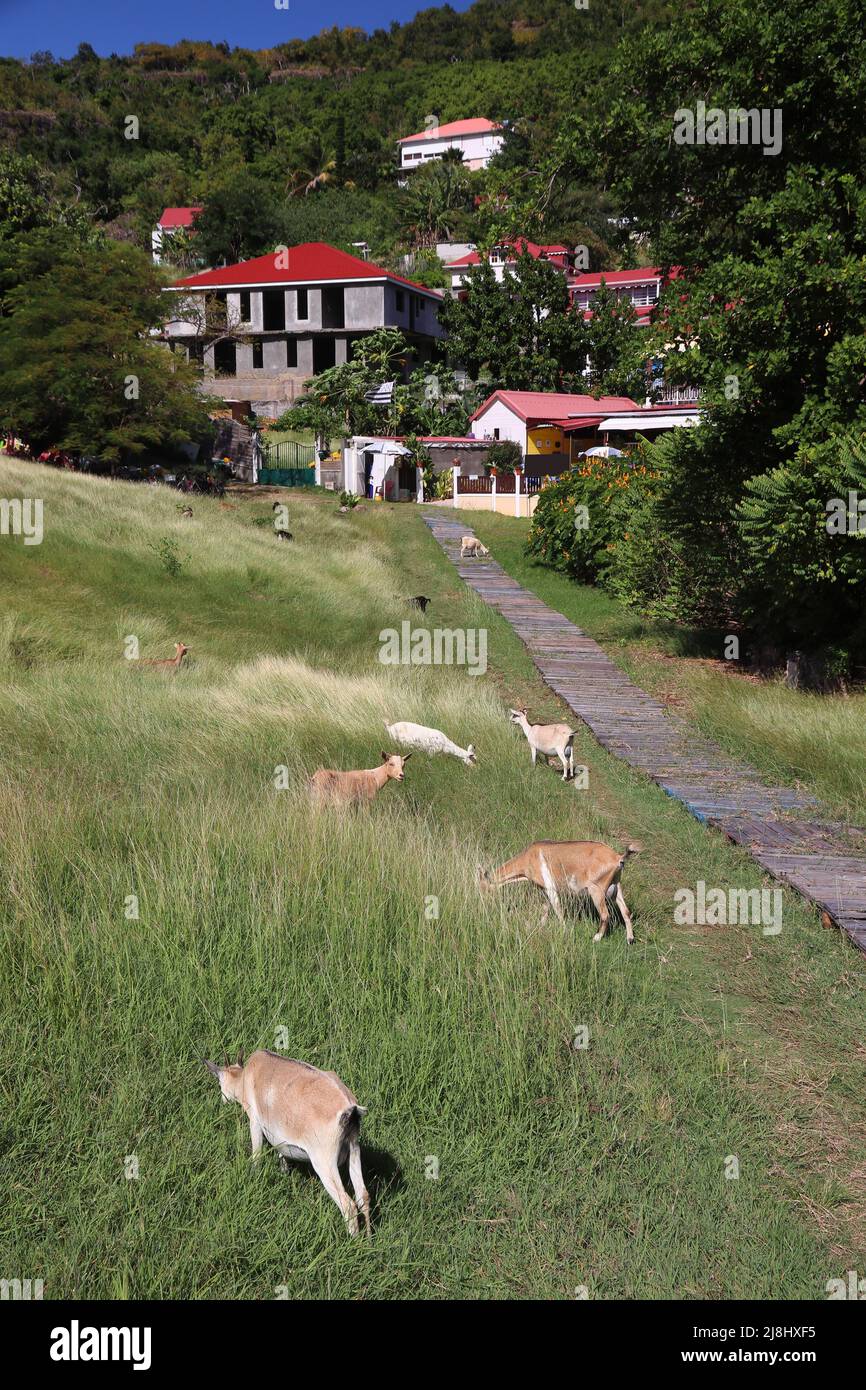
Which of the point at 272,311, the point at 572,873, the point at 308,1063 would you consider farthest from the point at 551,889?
the point at 272,311

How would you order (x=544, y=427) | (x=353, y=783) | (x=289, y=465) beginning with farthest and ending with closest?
(x=289, y=465), (x=544, y=427), (x=353, y=783)

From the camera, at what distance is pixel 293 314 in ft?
190

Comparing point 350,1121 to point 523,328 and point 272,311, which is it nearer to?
point 523,328

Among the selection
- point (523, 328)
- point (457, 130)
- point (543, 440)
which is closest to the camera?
point (543, 440)

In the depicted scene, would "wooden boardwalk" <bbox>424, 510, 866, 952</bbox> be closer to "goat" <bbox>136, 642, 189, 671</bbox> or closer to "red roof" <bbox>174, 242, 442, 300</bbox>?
"goat" <bbox>136, 642, 189, 671</bbox>

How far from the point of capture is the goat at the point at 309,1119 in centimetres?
379

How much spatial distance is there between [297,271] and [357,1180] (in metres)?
59.9

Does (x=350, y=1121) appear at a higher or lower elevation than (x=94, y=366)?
lower

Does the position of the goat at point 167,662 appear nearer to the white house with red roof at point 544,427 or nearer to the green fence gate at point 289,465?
the green fence gate at point 289,465

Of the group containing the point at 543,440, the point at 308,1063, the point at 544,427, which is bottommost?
the point at 308,1063

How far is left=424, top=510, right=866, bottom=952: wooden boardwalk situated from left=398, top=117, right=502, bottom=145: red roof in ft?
417

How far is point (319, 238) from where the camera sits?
81562 millimetres

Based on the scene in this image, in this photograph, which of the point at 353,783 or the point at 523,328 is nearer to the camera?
the point at 353,783

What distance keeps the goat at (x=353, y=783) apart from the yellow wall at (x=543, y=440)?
126 ft
